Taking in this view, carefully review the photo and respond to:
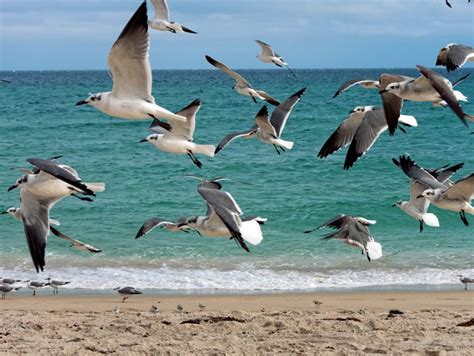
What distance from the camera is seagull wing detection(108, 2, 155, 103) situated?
24.1 feet

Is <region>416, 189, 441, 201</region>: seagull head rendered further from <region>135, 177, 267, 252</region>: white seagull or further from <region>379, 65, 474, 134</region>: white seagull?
<region>135, 177, 267, 252</region>: white seagull

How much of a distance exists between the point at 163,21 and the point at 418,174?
334 centimetres

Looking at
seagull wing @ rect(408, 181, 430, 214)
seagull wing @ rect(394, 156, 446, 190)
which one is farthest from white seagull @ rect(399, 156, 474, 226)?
seagull wing @ rect(408, 181, 430, 214)

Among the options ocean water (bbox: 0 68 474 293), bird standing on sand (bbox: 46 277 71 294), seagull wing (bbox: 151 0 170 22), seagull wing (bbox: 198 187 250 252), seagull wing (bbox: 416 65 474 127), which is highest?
seagull wing (bbox: 151 0 170 22)

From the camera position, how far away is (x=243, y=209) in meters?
18.0

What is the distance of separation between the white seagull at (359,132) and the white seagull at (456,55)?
2.80 ft

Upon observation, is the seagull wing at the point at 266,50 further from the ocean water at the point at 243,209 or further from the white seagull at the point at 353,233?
the white seagull at the point at 353,233

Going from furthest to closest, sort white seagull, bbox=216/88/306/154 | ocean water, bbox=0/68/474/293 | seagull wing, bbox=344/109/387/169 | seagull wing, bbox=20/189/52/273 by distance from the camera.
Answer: ocean water, bbox=0/68/474/293 < white seagull, bbox=216/88/306/154 < seagull wing, bbox=344/109/387/169 < seagull wing, bbox=20/189/52/273

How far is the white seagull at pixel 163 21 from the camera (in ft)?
34.7

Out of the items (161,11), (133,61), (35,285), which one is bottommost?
(35,285)

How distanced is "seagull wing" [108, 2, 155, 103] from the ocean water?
4203 mm

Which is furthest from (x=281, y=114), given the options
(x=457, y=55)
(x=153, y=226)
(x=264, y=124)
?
(x=457, y=55)

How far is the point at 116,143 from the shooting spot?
→ 88.3 ft

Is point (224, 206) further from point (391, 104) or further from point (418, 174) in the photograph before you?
point (418, 174)
